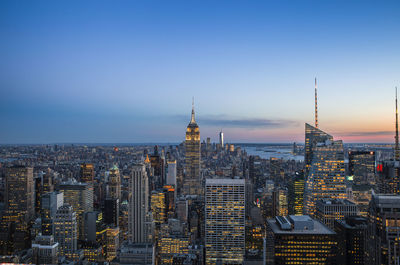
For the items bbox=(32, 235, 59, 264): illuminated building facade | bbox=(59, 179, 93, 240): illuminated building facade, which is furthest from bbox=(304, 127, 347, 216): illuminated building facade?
bbox=(32, 235, 59, 264): illuminated building facade

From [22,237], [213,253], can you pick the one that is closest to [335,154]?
[213,253]

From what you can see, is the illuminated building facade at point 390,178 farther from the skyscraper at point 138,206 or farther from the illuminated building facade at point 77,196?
the illuminated building facade at point 77,196

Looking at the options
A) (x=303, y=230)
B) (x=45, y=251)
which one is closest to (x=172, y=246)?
(x=45, y=251)

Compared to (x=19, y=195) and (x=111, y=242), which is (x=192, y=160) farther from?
(x=19, y=195)

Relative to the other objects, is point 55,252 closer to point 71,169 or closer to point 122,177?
point 71,169

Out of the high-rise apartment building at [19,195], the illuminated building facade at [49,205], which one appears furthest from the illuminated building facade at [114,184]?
the high-rise apartment building at [19,195]

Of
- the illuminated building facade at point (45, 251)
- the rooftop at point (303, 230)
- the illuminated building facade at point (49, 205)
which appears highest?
the rooftop at point (303, 230)

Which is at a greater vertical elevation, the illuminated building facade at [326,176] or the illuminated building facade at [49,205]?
the illuminated building facade at [326,176]

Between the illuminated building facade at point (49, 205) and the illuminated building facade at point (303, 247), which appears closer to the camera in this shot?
the illuminated building facade at point (303, 247)
